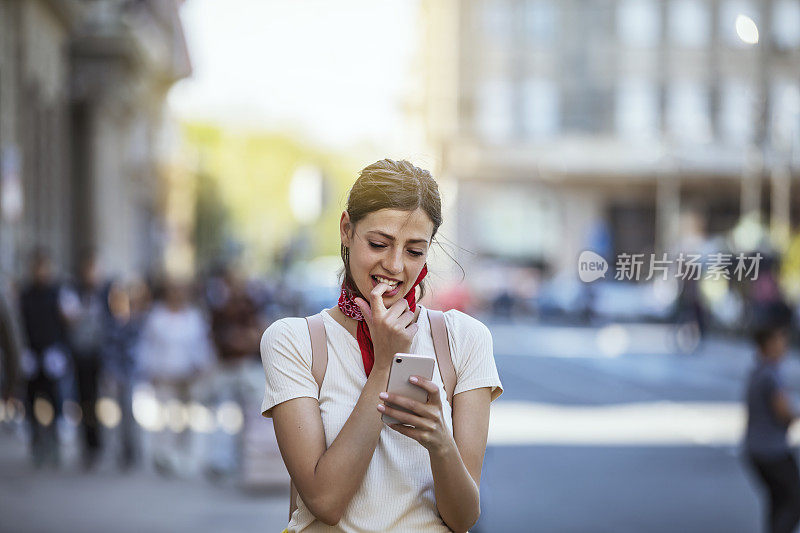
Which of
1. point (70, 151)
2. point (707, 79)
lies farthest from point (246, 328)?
point (707, 79)

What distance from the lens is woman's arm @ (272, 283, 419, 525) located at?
8.18ft

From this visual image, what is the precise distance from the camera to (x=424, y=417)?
2.44 meters

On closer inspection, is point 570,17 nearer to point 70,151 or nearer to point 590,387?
point 70,151

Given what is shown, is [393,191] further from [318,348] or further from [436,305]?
→ [436,305]

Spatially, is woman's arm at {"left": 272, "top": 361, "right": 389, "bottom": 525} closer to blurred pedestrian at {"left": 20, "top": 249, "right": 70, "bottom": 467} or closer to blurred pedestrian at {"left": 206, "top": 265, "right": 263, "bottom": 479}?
blurred pedestrian at {"left": 206, "top": 265, "right": 263, "bottom": 479}

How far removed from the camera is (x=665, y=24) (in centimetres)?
3500

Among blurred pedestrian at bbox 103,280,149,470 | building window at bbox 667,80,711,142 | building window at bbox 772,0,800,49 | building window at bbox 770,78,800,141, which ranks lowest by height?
blurred pedestrian at bbox 103,280,149,470

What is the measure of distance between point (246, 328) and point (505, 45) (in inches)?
1473

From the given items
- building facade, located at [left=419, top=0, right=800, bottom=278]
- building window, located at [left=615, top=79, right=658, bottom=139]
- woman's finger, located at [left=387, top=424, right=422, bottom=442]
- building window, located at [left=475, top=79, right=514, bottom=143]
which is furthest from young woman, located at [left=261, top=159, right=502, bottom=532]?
building window, located at [left=475, top=79, right=514, bottom=143]

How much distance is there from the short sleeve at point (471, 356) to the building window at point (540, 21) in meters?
40.1

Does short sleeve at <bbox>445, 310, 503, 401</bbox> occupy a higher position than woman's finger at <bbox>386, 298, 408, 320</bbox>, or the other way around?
woman's finger at <bbox>386, 298, 408, 320</bbox>

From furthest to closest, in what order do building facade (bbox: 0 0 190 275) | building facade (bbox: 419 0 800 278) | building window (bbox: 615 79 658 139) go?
building window (bbox: 615 79 658 139) → building facade (bbox: 419 0 800 278) → building facade (bbox: 0 0 190 275)

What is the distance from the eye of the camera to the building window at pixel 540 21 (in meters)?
42.1

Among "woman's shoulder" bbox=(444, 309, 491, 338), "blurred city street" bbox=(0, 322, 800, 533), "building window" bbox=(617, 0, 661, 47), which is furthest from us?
"building window" bbox=(617, 0, 661, 47)
